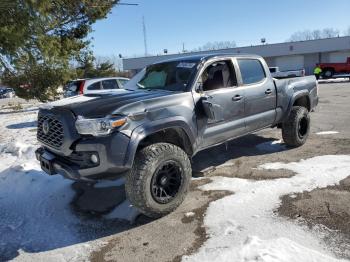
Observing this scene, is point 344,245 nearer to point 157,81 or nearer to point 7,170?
point 157,81

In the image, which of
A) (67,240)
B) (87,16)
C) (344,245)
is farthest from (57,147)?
(87,16)

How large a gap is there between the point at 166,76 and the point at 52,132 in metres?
1.92

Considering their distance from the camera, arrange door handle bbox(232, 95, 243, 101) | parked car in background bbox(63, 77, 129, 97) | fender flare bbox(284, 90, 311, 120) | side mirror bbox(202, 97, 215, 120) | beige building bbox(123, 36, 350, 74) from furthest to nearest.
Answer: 1. beige building bbox(123, 36, 350, 74)
2. parked car in background bbox(63, 77, 129, 97)
3. fender flare bbox(284, 90, 311, 120)
4. door handle bbox(232, 95, 243, 101)
5. side mirror bbox(202, 97, 215, 120)

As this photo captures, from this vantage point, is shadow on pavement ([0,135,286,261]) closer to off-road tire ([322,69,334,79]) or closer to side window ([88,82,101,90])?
side window ([88,82,101,90])

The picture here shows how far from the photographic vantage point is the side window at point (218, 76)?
205 inches

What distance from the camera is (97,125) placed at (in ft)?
12.7

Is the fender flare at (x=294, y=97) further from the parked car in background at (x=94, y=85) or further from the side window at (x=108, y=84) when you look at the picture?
the side window at (x=108, y=84)

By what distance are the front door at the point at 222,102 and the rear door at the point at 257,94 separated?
0.18 metres

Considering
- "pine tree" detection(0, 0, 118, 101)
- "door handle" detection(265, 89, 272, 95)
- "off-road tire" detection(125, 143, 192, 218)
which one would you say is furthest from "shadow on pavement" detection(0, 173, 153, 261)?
"pine tree" detection(0, 0, 118, 101)

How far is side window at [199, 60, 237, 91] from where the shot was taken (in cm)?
521

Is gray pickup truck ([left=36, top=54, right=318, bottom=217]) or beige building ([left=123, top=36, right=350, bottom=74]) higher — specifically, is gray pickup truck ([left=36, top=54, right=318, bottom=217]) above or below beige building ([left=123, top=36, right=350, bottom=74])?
below

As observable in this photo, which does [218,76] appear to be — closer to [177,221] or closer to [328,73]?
[177,221]

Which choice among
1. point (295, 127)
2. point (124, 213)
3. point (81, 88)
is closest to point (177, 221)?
point (124, 213)

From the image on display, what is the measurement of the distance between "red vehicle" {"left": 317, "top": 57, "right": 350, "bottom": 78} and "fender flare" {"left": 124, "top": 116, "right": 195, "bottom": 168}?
3219 cm
